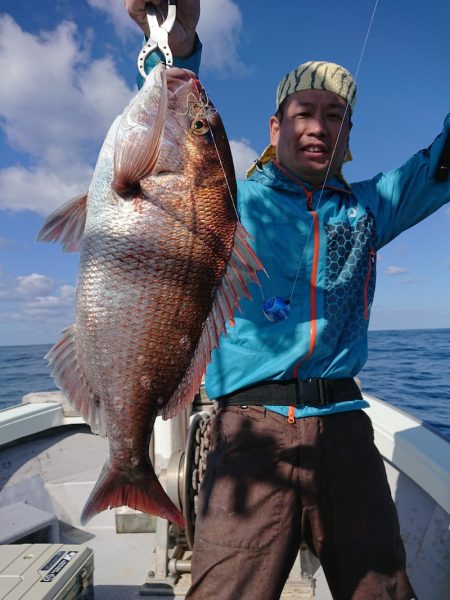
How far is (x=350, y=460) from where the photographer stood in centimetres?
212

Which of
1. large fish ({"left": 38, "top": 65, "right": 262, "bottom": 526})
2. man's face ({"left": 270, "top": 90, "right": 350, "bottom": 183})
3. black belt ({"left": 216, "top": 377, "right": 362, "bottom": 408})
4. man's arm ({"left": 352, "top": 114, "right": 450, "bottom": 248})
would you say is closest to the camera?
large fish ({"left": 38, "top": 65, "right": 262, "bottom": 526})

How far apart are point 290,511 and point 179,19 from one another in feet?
7.10

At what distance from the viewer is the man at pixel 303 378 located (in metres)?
2.01

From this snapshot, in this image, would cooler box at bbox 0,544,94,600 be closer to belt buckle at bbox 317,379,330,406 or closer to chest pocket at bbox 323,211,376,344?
belt buckle at bbox 317,379,330,406

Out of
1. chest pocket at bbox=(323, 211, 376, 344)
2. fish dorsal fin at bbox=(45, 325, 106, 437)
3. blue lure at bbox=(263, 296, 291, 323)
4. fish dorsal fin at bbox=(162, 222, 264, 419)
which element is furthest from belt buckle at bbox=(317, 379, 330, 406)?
fish dorsal fin at bbox=(45, 325, 106, 437)

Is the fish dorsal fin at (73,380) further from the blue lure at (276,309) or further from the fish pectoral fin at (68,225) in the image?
the blue lure at (276,309)

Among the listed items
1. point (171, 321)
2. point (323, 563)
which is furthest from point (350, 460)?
point (171, 321)

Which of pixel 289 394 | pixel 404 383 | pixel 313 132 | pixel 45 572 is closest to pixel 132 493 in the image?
pixel 289 394

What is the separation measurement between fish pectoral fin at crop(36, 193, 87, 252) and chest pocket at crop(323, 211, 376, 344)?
1162mm

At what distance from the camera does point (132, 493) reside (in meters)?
1.66

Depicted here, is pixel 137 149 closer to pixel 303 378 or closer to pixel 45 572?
pixel 303 378

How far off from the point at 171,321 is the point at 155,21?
1159 mm

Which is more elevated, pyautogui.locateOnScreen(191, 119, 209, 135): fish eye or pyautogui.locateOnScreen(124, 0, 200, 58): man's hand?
pyautogui.locateOnScreen(124, 0, 200, 58): man's hand

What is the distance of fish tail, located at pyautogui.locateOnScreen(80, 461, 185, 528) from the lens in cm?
164
